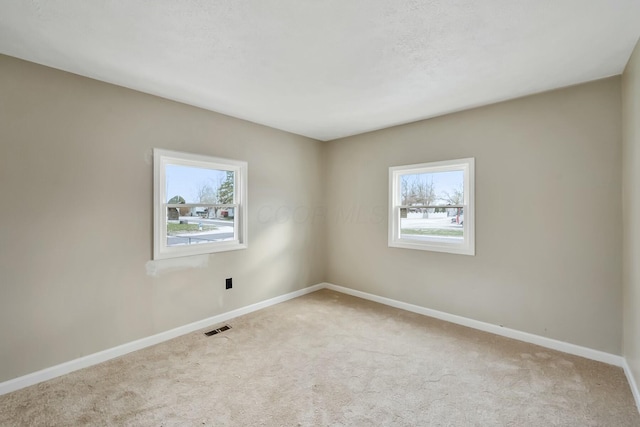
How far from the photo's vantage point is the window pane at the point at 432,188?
3377 mm

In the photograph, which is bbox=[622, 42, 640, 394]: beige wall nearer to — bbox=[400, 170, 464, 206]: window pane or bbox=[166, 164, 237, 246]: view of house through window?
bbox=[400, 170, 464, 206]: window pane

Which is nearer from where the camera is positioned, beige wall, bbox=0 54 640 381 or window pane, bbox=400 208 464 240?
beige wall, bbox=0 54 640 381

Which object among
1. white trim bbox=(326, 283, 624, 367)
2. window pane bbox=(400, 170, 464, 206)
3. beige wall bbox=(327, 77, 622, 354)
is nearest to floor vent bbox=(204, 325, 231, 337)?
white trim bbox=(326, 283, 624, 367)

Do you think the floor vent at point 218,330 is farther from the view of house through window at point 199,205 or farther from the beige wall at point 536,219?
the beige wall at point 536,219

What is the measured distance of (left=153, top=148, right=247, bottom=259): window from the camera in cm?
288

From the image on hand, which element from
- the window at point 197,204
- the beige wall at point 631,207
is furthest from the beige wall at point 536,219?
the window at point 197,204

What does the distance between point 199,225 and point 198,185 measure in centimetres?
46

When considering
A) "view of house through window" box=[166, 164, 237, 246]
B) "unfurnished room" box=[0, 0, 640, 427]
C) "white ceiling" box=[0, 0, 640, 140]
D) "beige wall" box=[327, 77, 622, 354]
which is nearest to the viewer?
"white ceiling" box=[0, 0, 640, 140]

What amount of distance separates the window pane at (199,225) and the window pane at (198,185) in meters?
0.12

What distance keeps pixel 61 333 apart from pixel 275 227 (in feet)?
7.85

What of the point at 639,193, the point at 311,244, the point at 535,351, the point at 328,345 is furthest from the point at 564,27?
the point at 311,244

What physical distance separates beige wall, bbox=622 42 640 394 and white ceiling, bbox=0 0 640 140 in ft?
0.79

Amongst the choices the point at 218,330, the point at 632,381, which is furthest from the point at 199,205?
the point at 632,381

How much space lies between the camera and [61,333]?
90.4 inches
